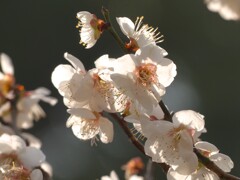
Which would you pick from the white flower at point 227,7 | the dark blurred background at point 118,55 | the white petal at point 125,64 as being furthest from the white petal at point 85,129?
the dark blurred background at point 118,55

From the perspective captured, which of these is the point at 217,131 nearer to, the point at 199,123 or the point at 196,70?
the point at 196,70

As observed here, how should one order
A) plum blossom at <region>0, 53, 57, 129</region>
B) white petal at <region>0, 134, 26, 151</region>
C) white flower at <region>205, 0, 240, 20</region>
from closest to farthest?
white petal at <region>0, 134, 26, 151</region>, white flower at <region>205, 0, 240, 20</region>, plum blossom at <region>0, 53, 57, 129</region>

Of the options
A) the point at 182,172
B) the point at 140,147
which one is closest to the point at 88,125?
A: the point at 140,147

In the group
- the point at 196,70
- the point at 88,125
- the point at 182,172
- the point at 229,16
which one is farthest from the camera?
the point at 196,70

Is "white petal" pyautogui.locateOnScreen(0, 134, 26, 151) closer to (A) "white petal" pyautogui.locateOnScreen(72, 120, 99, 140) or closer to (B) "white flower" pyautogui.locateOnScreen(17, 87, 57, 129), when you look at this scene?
(A) "white petal" pyautogui.locateOnScreen(72, 120, 99, 140)

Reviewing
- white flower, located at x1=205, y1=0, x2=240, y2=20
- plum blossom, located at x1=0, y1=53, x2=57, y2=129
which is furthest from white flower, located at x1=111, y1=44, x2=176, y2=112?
plum blossom, located at x1=0, y1=53, x2=57, y2=129

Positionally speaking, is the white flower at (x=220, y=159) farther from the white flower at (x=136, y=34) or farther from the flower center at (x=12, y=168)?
the flower center at (x=12, y=168)

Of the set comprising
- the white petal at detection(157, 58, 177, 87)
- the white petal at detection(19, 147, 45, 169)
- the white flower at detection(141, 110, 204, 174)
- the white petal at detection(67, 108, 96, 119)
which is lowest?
the white flower at detection(141, 110, 204, 174)
